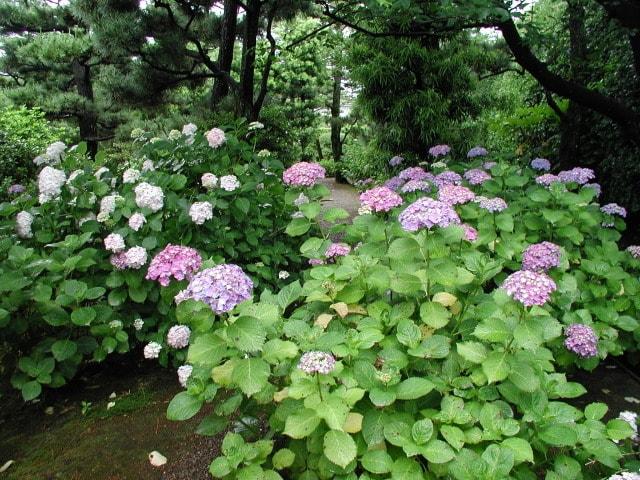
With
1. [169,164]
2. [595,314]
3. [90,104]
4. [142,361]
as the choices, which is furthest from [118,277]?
[90,104]

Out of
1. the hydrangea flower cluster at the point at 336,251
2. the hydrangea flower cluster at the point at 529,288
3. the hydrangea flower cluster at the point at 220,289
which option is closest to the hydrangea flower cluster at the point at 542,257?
the hydrangea flower cluster at the point at 529,288

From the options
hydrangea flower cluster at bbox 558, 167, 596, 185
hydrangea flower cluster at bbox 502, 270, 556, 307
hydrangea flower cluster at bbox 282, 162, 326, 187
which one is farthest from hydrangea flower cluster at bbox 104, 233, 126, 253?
hydrangea flower cluster at bbox 558, 167, 596, 185

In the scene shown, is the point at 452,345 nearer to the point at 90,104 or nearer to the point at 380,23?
the point at 380,23

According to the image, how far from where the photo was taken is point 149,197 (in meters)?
2.32

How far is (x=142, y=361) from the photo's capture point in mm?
2572

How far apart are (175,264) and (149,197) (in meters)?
0.92

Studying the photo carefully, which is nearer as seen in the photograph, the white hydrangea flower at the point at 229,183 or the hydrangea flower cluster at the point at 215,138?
the white hydrangea flower at the point at 229,183

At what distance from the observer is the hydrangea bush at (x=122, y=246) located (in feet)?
6.42

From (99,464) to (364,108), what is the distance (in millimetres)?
6357

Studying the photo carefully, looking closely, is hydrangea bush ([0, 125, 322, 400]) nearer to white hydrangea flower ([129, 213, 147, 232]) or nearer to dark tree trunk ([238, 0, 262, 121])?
white hydrangea flower ([129, 213, 147, 232])

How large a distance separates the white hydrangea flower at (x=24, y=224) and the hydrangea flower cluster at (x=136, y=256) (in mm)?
614

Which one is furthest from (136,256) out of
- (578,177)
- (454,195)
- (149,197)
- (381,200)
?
(578,177)

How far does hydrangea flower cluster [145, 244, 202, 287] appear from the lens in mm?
1543

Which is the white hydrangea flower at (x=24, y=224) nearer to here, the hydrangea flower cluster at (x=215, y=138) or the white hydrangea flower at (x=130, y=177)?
the white hydrangea flower at (x=130, y=177)
